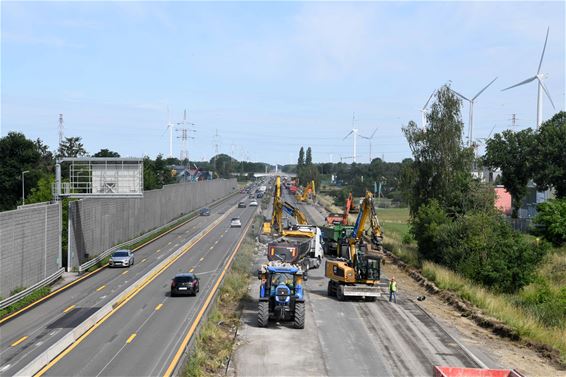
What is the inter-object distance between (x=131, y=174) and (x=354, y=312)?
25.8 m

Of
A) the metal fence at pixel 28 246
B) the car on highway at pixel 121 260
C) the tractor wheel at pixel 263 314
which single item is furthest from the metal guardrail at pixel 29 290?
the tractor wheel at pixel 263 314

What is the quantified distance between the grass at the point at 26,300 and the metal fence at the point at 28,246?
78 cm

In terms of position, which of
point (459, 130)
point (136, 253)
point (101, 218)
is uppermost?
point (459, 130)

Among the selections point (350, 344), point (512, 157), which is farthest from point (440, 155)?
point (350, 344)

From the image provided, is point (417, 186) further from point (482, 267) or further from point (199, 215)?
point (199, 215)

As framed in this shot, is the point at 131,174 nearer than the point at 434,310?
No

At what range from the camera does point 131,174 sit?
50.9 metres

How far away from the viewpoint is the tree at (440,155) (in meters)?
59.6

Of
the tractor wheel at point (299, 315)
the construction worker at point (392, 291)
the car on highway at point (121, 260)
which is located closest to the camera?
the tractor wheel at point (299, 315)

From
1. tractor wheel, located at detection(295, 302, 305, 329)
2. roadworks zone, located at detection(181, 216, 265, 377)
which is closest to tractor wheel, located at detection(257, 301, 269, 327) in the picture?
roadworks zone, located at detection(181, 216, 265, 377)

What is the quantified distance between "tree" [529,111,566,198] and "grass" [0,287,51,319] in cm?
6389

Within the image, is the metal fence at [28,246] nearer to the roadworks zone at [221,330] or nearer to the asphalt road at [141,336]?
the asphalt road at [141,336]

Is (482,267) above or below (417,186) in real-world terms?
below

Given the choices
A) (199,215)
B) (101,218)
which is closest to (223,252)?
(101,218)
